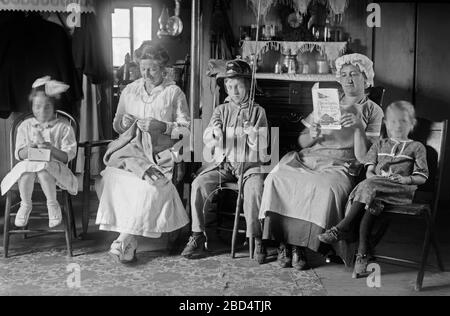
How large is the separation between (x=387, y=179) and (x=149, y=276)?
1.68m

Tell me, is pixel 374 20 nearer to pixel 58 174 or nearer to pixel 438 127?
pixel 438 127

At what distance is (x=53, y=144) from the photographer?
168 inches

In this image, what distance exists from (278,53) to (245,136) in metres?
2.15

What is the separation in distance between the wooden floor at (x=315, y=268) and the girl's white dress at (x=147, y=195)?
27 centimetres

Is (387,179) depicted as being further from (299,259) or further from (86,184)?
(86,184)

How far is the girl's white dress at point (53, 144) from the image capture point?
161 inches

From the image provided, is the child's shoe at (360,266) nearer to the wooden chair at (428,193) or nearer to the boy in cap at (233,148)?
the wooden chair at (428,193)

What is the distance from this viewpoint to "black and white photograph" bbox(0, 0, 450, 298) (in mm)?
3676

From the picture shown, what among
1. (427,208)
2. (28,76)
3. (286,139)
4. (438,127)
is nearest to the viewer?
(427,208)

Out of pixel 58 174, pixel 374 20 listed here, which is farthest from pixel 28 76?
pixel 374 20

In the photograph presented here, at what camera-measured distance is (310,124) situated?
4273 mm

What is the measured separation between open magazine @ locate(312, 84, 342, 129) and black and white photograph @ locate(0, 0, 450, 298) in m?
0.01

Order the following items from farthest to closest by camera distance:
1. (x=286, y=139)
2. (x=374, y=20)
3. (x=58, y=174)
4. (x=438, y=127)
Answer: (x=374, y=20) < (x=286, y=139) < (x=58, y=174) < (x=438, y=127)

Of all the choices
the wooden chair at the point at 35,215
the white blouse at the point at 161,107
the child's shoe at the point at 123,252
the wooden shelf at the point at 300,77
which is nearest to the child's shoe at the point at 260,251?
the child's shoe at the point at 123,252
